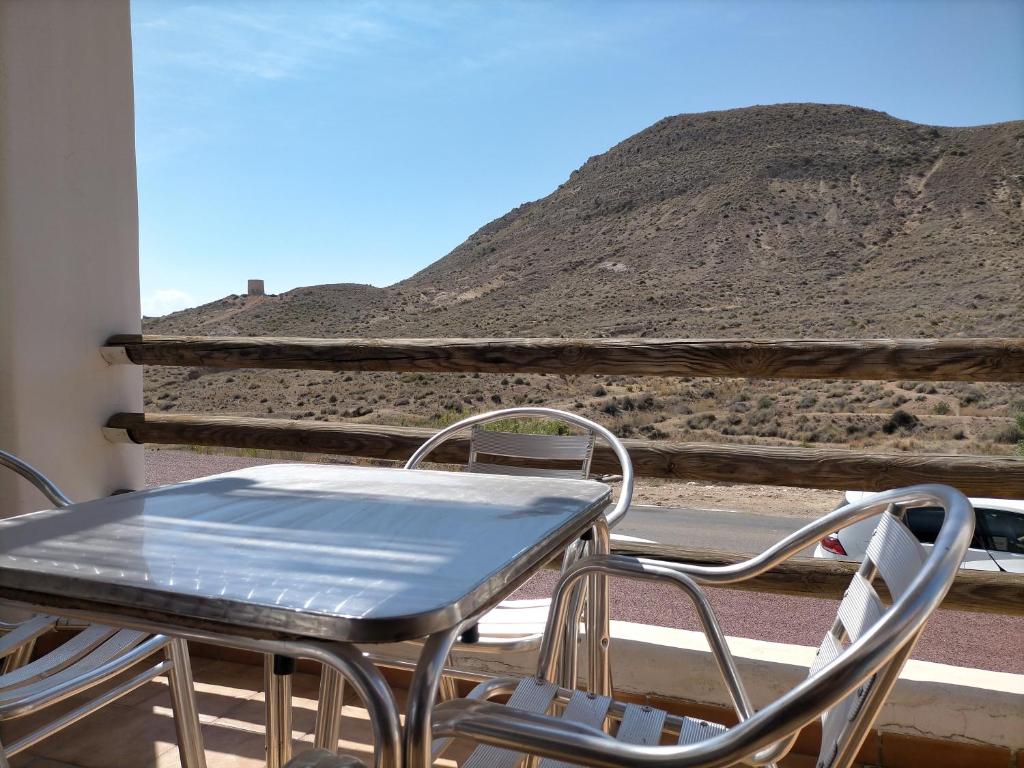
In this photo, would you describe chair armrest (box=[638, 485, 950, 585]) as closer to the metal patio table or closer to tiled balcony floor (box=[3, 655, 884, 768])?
the metal patio table

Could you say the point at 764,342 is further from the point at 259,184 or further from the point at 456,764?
the point at 259,184

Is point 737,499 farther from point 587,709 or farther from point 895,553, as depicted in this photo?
point 895,553

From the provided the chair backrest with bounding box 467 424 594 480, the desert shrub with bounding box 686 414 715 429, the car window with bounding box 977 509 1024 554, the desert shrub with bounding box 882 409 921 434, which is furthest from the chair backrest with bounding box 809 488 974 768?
the desert shrub with bounding box 882 409 921 434

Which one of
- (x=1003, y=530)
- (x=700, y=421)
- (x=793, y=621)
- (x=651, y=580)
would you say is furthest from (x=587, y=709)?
(x=700, y=421)

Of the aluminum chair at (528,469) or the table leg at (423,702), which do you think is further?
the aluminum chair at (528,469)

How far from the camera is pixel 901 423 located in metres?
19.6

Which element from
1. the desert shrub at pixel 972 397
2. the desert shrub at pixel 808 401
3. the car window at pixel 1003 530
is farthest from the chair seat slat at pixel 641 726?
the desert shrub at pixel 972 397

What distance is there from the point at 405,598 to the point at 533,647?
847mm

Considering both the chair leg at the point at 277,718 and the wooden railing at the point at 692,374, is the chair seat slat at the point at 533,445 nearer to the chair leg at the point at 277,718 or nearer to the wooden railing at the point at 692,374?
the wooden railing at the point at 692,374

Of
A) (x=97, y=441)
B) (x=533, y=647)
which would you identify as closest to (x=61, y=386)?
(x=97, y=441)

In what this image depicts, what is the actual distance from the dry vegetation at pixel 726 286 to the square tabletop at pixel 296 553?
718 inches

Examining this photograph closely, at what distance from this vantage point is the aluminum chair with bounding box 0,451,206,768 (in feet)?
4.48

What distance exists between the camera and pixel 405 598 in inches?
32.6

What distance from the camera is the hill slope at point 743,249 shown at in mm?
24281
